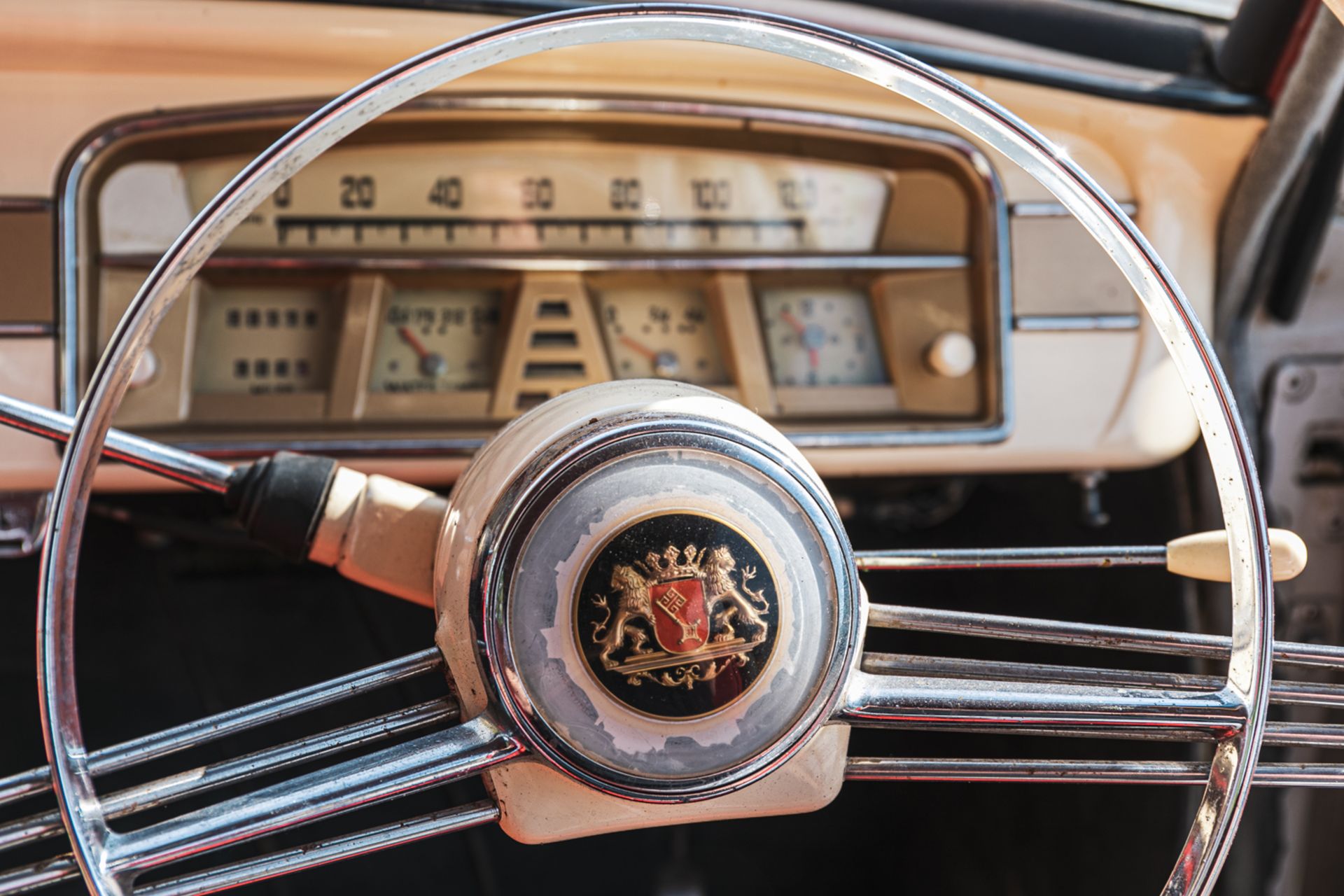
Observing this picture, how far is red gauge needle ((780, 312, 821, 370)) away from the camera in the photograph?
42.8 inches

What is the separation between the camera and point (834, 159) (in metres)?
1.08

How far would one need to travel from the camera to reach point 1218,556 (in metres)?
0.63

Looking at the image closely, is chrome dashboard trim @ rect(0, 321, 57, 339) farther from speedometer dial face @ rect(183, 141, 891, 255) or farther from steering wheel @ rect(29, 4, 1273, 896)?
steering wheel @ rect(29, 4, 1273, 896)

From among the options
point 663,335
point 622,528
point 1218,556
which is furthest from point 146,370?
point 1218,556

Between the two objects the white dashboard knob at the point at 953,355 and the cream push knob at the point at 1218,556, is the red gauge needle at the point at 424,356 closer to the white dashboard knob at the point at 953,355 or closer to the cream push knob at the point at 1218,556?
the white dashboard knob at the point at 953,355

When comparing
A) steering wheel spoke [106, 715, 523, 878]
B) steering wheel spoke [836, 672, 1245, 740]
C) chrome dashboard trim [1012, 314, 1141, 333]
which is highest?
chrome dashboard trim [1012, 314, 1141, 333]

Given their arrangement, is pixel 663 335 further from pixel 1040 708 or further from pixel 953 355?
pixel 1040 708

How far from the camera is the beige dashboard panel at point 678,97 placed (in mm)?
909

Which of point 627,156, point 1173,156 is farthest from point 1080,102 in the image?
point 627,156

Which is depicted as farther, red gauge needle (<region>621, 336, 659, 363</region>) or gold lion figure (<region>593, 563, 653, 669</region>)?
red gauge needle (<region>621, 336, 659, 363</region>)

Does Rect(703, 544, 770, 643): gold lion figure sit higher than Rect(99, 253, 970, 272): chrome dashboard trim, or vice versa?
Rect(99, 253, 970, 272): chrome dashboard trim

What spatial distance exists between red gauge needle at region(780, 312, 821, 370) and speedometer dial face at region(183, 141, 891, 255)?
0.22 feet

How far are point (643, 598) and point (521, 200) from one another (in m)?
0.56

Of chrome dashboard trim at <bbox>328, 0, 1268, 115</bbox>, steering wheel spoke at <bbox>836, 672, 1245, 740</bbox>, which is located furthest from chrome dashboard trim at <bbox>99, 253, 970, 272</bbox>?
steering wheel spoke at <bbox>836, 672, 1245, 740</bbox>
